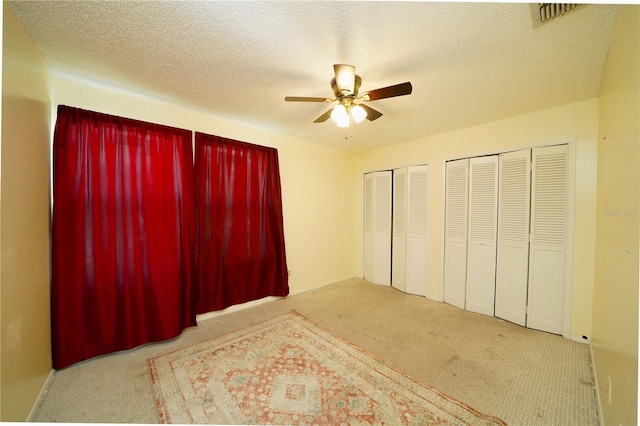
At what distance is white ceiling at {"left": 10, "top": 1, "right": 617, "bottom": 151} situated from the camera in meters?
1.31

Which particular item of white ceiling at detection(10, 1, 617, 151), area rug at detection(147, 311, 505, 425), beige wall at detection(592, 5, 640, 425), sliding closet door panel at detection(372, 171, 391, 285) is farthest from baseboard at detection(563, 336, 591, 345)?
white ceiling at detection(10, 1, 617, 151)

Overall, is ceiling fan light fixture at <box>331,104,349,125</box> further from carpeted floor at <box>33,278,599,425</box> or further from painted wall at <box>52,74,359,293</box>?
carpeted floor at <box>33,278,599,425</box>

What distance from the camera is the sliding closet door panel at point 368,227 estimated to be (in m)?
4.35

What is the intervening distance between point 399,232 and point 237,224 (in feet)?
8.57

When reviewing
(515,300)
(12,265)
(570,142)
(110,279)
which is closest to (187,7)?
(12,265)

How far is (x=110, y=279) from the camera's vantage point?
6.82 feet

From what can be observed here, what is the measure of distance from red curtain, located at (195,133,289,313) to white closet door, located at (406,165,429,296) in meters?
2.01

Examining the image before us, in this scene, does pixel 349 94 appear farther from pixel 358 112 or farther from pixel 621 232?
pixel 621 232

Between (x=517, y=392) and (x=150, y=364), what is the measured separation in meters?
2.92

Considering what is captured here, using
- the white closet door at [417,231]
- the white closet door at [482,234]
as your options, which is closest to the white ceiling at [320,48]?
the white closet door at [482,234]

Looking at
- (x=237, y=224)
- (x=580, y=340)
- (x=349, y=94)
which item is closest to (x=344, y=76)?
(x=349, y=94)

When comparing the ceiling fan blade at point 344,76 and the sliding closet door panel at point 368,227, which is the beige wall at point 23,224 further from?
the sliding closet door panel at point 368,227

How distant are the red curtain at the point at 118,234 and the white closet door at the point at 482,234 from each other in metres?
3.50

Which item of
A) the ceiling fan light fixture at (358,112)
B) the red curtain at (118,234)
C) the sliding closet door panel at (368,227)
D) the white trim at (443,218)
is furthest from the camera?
the sliding closet door panel at (368,227)
